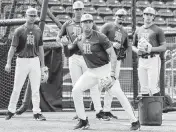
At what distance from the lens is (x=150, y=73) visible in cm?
793

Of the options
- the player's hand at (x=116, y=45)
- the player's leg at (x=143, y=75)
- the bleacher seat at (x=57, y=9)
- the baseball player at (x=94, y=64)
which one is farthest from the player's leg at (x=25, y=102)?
the bleacher seat at (x=57, y=9)

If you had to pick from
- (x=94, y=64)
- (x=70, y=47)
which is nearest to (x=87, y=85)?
(x=94, y=64)

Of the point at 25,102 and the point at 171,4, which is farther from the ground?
the point at 171,4

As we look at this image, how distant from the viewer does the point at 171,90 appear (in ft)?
36.0

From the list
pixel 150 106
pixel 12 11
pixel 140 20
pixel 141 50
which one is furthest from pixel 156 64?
pixel 140 20

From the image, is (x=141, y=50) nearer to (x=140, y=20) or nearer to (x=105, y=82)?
(x=105, y=82)

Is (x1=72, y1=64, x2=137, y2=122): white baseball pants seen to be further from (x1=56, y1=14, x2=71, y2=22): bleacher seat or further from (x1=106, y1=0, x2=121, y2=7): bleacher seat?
(x1=106, y1=0, x2=121, y2=7): bleacher seat

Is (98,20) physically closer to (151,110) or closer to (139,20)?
(139,20)

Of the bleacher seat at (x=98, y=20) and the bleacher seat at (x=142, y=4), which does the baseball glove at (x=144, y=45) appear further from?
the bleacher seat at (x=142, y=4)

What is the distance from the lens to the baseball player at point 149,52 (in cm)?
782

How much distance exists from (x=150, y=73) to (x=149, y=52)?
0.45 meters

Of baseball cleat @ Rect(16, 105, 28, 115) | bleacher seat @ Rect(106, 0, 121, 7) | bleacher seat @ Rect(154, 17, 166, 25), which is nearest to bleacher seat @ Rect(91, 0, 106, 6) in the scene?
bleacher seat @ Rect(106, 0, 121, 7)

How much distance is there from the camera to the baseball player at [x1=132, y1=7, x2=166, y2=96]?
7820mm

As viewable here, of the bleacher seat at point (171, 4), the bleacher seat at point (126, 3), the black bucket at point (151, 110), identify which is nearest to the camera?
the black bucket at point (151, 110)
